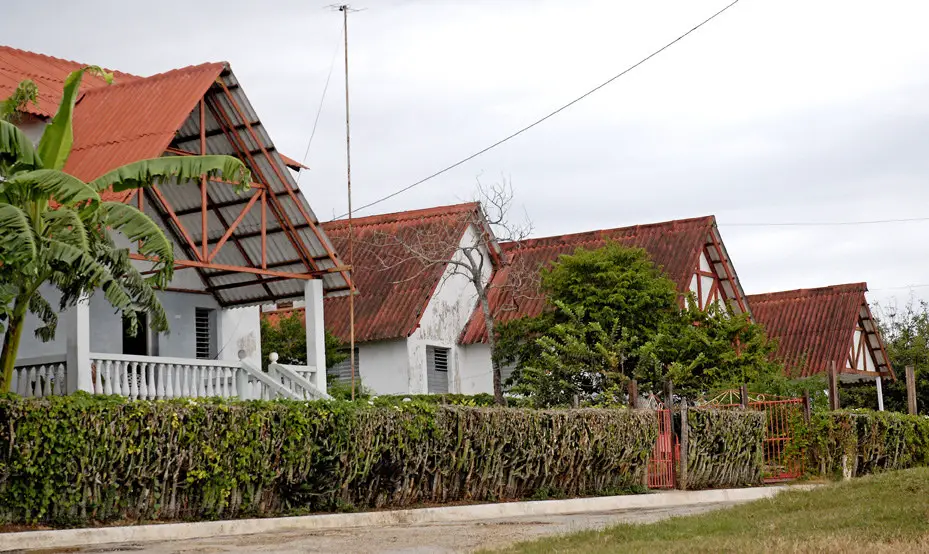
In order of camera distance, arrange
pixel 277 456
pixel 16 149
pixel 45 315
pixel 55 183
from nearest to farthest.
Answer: pixel 55 183 → pixel 16 149 → pixel 277 456 → pixel 45 315

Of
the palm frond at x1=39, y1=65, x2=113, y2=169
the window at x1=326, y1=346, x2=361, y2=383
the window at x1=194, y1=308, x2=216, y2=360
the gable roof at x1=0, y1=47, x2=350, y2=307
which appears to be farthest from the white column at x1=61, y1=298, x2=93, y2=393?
the window at x1=326, y1=346, x2=361, y2=383

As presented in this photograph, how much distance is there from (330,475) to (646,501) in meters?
6.32

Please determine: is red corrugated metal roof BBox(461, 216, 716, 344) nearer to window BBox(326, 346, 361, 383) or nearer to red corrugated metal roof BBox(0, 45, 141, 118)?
window BBox(326, 346, 361, 383)

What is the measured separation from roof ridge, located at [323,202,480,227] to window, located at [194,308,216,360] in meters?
9.84

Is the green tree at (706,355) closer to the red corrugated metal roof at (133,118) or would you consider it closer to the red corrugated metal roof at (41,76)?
the red corrugated metal roof at (133,118)

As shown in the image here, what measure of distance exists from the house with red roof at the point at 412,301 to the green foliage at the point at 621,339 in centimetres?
314

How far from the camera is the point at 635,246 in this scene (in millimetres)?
32781

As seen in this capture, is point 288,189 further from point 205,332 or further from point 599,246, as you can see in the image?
point 599,246

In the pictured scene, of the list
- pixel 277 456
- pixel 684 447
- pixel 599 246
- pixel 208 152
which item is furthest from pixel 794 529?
pixel 599 246

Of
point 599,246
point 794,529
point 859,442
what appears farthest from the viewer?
point 599,246

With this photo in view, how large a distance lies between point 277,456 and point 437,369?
1744cm

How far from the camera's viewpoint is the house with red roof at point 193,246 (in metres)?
19.7

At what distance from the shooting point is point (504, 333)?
30.1 m

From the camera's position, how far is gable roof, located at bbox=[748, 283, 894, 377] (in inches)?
1570
